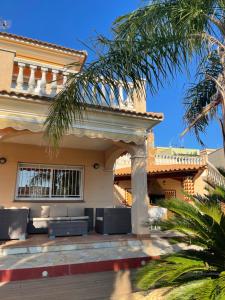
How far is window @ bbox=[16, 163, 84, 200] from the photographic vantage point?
15.2 m

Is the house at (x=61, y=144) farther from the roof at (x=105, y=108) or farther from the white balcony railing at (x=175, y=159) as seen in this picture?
the white balcony railing at (x=175, y=159)

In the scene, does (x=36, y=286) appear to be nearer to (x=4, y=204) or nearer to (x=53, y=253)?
(x=53, y=253)

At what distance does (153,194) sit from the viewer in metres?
24.6

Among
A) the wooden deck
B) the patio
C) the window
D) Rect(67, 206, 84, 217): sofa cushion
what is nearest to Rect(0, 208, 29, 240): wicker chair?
the patio

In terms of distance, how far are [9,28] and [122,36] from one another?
17.4 meters

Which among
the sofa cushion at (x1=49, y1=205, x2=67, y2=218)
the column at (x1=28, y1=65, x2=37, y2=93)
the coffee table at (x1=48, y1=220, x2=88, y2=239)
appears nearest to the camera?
the column at (x1=28, y1=65, x2=37, y2=93)

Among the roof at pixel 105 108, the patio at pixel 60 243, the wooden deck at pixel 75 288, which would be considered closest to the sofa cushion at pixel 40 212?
the patio at pixel 60 243

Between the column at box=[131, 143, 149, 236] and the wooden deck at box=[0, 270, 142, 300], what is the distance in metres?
3.50

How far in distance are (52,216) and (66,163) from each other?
3.37 meters

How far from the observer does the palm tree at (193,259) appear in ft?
18.5

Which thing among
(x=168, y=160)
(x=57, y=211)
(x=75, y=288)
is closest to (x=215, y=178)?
(x=57, y=211)

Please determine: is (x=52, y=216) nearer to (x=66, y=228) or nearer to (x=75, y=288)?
(x=66, y=228)

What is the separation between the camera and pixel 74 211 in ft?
49.8

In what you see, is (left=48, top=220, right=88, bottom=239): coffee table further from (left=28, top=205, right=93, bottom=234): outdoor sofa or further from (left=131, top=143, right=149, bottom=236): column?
(left=131, top=143, right=149, bottom=236): column
